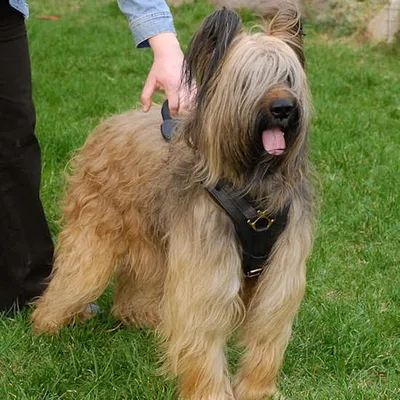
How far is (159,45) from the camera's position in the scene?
3.47 meters

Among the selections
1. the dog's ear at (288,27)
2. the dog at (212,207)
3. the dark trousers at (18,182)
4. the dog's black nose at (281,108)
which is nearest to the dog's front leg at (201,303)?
the dog at (212,207)

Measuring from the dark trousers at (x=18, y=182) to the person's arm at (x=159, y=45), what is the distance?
2.14 ft

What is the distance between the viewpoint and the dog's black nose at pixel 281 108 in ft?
9.26

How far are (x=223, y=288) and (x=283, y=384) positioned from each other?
787mm

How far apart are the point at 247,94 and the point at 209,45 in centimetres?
24

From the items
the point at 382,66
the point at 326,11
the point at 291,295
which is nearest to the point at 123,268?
the point at 291,295

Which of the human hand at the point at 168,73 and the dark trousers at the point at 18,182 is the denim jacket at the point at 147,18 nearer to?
the human hand at the point at 168,73

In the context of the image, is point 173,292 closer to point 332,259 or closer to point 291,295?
point 291,295

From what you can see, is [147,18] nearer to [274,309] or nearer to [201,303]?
[201,303]

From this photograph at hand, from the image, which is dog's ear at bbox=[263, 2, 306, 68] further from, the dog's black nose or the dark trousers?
the dark trousers

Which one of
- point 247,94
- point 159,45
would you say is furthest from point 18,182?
point 247,94

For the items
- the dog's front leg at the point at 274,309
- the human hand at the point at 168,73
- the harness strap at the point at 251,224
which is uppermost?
the human hand at the point at 168,73

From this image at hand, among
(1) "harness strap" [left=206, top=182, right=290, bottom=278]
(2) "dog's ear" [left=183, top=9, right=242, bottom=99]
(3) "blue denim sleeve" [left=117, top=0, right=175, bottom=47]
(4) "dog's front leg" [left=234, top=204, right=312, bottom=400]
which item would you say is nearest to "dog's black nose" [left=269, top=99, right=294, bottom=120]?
(2) "dog's ear" [left=183, top=9, right=242, bottom=99]

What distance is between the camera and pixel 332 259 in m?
4.94
